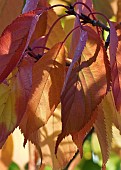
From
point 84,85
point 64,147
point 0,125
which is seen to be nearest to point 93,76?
point 84,85

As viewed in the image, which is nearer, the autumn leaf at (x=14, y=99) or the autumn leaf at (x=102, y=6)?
the autumn leaf at (x=14, y=99)

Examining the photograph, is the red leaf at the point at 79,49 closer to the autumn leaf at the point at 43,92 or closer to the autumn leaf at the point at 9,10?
the autumn leaf at the point at 43,92

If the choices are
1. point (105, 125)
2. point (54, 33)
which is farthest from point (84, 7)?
point (105, 125)

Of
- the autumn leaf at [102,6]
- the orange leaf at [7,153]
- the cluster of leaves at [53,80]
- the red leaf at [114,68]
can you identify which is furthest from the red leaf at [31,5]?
the orange leaf at [7,153]

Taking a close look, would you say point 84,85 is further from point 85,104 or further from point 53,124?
point 53,124

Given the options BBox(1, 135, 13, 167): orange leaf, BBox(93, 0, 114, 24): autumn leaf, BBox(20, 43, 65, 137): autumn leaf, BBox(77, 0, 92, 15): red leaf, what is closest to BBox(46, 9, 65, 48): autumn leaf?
BBox(77, 0, 92, 15): red leaf

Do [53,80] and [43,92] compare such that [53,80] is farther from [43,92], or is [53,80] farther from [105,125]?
[105,125]

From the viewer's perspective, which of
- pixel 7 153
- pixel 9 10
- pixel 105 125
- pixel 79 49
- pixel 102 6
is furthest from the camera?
pixel 7 153
